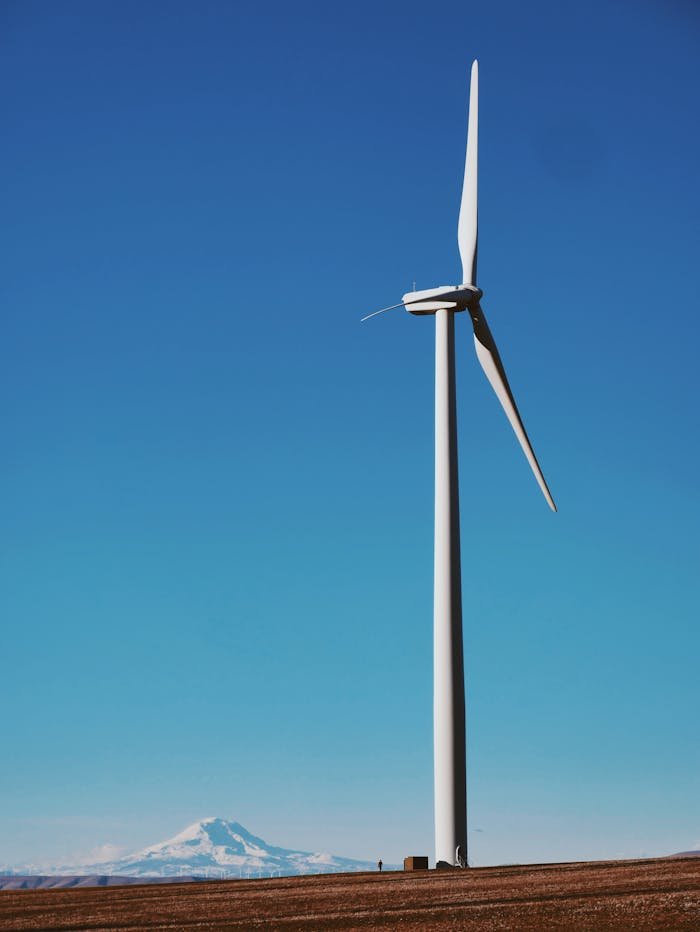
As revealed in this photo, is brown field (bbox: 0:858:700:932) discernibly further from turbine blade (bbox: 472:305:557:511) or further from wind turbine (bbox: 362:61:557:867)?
turbine blade (bbox: 472:305:557:511)

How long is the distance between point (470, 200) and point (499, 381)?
14.2 m

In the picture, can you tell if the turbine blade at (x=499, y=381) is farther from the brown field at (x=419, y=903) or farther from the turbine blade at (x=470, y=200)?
the brown field at (x=419, y=903)

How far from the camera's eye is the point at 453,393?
71.5 metres

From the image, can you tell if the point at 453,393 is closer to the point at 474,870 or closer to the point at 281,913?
the point at 474,870

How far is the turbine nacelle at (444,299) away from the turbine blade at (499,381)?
0.92 m

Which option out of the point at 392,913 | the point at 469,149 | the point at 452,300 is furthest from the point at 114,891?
the point at 469,149

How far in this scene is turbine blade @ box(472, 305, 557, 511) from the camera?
7481 centimetres

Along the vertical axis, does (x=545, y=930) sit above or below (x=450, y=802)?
below

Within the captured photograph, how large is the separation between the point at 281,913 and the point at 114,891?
2088cm

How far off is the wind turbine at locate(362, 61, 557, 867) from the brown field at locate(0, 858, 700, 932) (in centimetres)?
764

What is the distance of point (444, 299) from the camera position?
76.1 m

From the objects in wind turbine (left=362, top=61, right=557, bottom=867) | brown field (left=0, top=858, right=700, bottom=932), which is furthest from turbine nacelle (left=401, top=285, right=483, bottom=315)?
brown field (left=0, top=858, right=700, bottom=932)

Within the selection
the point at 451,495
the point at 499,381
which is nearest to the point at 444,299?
the point at 499,381

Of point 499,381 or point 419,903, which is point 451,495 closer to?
point 499,381
